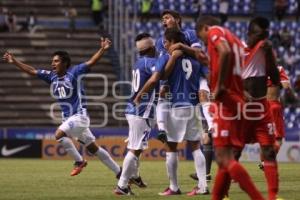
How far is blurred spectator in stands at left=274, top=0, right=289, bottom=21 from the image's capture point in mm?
37406

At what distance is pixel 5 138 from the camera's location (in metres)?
28.5

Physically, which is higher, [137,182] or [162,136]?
[162,136]

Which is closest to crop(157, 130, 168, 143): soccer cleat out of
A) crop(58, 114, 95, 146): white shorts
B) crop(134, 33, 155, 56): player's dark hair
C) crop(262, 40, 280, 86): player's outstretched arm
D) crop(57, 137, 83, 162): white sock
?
crop(134, 33, 155, 56): player's dark hair

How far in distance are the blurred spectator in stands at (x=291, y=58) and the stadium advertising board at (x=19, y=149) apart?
35.9 ft

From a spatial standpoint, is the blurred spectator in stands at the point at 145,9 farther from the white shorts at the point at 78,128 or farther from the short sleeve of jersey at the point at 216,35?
the short sleeve of jersey at the point at 216,35

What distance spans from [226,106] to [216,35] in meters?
0.84

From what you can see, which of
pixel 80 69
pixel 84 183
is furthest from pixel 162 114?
pixel 84 183

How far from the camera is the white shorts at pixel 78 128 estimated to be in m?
16.2

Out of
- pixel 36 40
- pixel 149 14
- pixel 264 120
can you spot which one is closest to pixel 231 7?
pixel 149 14

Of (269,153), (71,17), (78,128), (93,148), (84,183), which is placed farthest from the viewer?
(71,17)

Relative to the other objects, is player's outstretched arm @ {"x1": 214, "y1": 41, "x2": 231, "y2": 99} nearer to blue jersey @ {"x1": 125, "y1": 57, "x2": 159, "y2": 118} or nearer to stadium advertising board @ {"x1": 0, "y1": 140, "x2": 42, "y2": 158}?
blue jersey @ {"x1": 125, "y1": 57, "x2": 159, "y2": 118}

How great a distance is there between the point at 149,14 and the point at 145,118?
22.8 metres

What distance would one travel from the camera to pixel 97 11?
35438 millimetres

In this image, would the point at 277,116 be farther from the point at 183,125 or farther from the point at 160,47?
the point at 183,125
